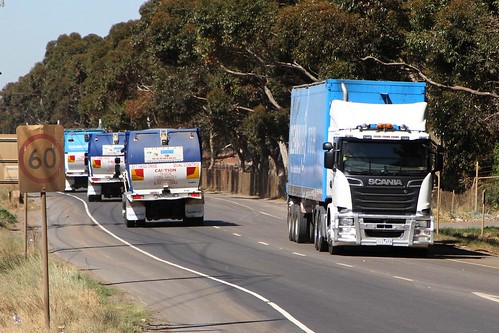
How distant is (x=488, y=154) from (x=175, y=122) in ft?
115

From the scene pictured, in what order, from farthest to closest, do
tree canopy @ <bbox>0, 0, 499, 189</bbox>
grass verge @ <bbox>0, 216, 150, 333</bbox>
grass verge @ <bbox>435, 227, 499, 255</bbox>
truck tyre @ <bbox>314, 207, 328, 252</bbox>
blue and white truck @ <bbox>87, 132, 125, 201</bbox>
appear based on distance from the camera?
blue and white truck @ <bbox>87, 132, 125, 201</bbox>, tree canopy @ <bbox>0, 0, 499, 189</bbox>, grass verge @ <bbox>435, 227, 499, 255</bbox>, truck tyre @ <bbox>314, 207, 328, 252</bbox>, grass verge @ <bbox>0, 216, 150, 333</bbox>

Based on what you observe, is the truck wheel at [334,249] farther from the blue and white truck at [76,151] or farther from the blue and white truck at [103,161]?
the blue and white truck at [76,151]

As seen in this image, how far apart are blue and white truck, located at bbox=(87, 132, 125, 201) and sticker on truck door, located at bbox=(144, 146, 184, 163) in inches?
672

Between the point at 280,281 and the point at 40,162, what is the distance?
26.1ft

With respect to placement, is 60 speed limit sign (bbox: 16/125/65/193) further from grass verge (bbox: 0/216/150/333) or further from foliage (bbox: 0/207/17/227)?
foliage (bbox: 0/207/17/227)

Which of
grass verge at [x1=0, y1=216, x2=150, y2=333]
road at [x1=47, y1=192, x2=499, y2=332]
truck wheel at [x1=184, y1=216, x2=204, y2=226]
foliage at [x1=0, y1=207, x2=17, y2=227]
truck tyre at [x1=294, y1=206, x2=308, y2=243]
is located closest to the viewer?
grass verge at [x1=0, y1=216, x2=150, y2=333]

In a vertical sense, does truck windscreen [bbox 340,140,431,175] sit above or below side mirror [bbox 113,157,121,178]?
above

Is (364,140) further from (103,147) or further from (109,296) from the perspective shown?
(103,147)

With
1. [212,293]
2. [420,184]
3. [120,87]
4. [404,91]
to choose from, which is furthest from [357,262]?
[120,87]

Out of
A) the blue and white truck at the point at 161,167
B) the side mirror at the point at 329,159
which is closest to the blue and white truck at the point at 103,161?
the blue and white truck at the point at 161,167

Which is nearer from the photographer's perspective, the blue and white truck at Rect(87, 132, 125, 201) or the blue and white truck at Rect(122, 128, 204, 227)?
the blue and white truck at Rect(122, 128, 204, 227)

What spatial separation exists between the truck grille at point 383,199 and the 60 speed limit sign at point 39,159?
40.6 feet

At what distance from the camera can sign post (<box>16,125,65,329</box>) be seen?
41.3 ft

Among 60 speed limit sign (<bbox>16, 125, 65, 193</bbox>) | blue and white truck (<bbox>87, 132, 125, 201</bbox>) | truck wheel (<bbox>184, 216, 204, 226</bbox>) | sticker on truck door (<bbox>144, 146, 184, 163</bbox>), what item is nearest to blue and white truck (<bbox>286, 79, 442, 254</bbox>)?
sticker on truck door (<bbox>144, 146, 184, 163</bbox>)
